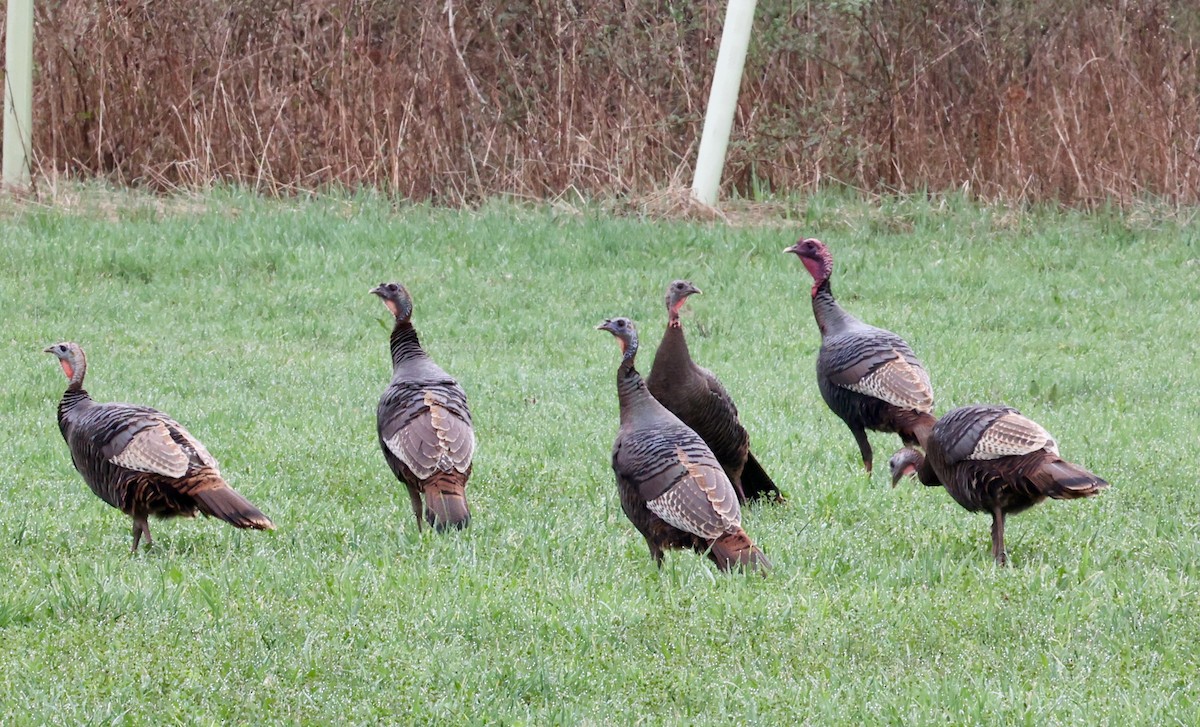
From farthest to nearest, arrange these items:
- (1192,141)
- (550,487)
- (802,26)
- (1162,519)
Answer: (802,26)
(1192,141)
(550,487)
(1162,519)

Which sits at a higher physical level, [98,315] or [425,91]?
[425,91]

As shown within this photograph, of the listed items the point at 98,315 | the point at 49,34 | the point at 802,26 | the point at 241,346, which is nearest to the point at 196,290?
the point at 98,315

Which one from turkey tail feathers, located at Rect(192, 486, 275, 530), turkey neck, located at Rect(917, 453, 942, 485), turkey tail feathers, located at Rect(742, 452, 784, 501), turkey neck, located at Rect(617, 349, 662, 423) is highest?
turkey neck, located at Rect(617, 349, 662, 423)

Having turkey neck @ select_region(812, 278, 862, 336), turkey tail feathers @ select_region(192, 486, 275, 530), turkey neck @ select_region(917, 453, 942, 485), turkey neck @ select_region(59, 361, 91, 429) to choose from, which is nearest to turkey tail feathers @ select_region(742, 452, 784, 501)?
turkey neck @ select_region(917, 453, 942, 485)

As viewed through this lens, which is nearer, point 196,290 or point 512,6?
point 196,290

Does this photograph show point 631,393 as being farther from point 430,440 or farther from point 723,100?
point 723,100

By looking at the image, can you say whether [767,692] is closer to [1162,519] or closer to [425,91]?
[1162,519]

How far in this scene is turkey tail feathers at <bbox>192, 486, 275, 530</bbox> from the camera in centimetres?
521

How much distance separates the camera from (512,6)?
16.0 meters

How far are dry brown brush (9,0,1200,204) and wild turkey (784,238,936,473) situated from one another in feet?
23.6

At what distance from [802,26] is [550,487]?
10358 mm

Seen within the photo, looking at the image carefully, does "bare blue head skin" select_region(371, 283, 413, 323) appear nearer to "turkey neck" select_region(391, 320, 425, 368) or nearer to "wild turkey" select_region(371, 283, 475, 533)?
"turkey neck" select_region(391, 320, 425, 368)

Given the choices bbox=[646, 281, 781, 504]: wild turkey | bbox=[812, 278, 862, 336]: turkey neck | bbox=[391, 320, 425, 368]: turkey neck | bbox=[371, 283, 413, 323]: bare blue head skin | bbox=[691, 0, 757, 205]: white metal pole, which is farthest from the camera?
bbox=[691, 0, 757, 205]: white metal pole

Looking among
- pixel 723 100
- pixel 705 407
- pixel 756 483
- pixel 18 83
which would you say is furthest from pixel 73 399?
pixel 723 100
